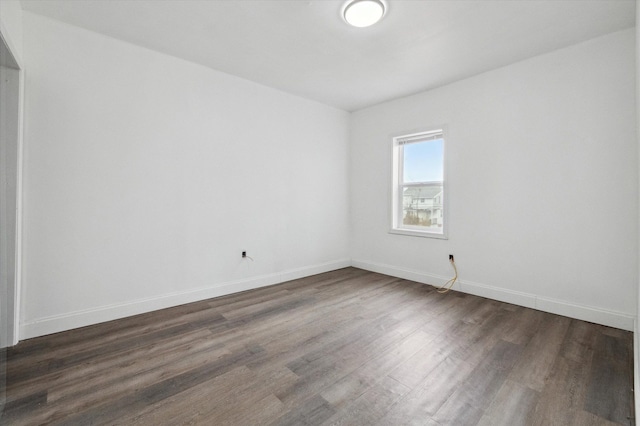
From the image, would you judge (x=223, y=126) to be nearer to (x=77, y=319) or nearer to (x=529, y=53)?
(x=77, y=319)

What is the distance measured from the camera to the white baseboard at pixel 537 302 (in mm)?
2538

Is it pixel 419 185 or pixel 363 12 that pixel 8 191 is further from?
pixel 419 185

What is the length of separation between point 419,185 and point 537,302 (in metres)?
1.96

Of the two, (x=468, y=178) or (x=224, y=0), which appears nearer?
(x=224, y=0)

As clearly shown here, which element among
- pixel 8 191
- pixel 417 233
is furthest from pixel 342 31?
pixel 8 191

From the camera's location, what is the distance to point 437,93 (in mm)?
3734

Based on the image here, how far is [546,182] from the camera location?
2.92 metres

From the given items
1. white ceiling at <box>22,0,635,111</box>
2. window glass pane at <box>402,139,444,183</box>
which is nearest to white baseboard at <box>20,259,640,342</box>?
window glass pane at <box>402,139,444,183</box>

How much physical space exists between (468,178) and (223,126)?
309cm

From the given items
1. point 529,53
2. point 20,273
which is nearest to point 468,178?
point 529,53

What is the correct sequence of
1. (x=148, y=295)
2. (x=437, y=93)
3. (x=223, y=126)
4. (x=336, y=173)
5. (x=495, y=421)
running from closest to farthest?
(x=495, y=421) → (x=148, y=295) → (x=223, y=126) → (x=437, y=93) → (x=336, y=173)

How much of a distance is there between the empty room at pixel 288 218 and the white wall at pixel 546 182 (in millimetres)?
20

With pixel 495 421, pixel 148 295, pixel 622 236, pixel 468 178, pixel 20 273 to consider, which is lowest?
pixel 495 421

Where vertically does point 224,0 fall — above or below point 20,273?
above
